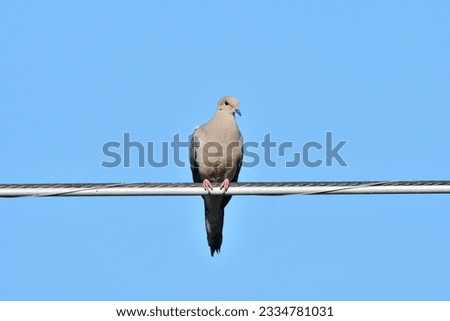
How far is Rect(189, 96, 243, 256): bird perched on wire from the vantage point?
8703mm

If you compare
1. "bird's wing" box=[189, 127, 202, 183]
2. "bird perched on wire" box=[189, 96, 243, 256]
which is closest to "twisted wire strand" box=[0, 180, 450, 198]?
"bird perched on wire" box=[189, 96, 243, 256]

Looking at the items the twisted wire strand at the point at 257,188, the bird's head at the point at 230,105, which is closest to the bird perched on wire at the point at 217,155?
the bird's head at the point at 230,105

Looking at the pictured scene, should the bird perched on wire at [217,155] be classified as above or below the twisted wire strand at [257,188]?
above

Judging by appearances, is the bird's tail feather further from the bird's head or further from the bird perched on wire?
the bird's head

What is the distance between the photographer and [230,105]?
8992mm

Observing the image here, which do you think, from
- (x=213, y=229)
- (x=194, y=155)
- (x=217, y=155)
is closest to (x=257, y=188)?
(x=217, y=155)

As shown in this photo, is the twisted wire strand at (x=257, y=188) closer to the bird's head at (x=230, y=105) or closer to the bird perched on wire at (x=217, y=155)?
the bird perched on wire at (x=217, y=155)

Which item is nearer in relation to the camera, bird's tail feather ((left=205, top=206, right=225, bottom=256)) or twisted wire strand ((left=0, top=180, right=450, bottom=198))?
twisted wire strand ((left=0, top=180, right=450, bottom=198))

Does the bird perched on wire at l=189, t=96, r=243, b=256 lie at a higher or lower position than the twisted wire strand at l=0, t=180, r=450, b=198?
higher

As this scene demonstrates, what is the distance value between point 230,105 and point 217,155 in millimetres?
613

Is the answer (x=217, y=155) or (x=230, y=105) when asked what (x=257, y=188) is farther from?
(x=230, y=105)

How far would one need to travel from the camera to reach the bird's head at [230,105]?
8953 mm
